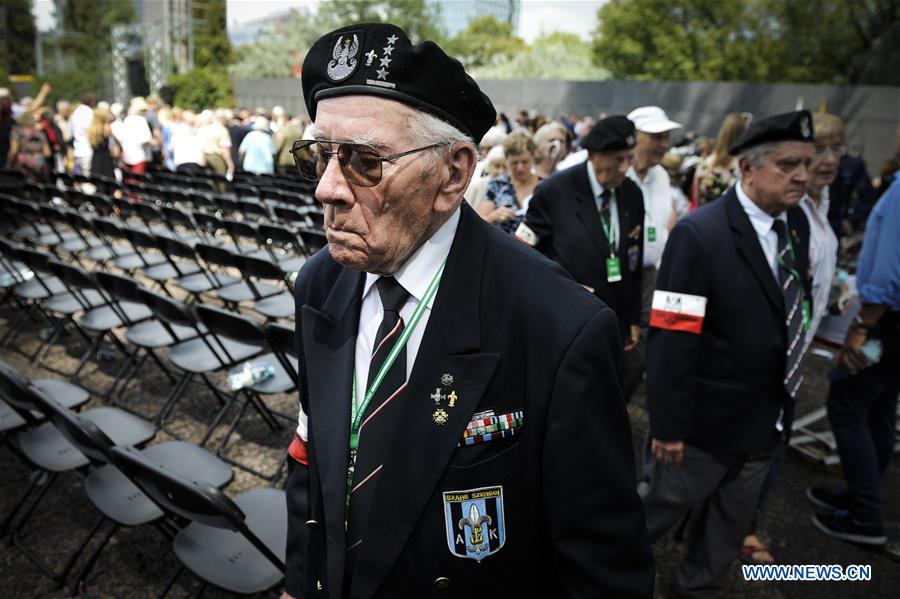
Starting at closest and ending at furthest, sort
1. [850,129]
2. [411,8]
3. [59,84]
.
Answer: [850,129] → [59,84] → [411,8]

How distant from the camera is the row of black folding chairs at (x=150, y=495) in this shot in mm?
2166

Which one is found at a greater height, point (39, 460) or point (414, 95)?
point (414, 95)

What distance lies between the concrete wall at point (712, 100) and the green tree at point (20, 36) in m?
58.8

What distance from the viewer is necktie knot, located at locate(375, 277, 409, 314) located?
4.12 feet

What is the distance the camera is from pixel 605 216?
332 centimetres

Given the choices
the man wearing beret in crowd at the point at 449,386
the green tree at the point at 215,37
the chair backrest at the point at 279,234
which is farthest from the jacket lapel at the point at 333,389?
the green tree at the point at 215,37

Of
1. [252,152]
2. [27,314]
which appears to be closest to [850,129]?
[252,152]

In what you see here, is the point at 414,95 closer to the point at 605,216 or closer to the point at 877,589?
the point at 605,216

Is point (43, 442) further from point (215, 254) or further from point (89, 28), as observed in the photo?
point (89, 28)

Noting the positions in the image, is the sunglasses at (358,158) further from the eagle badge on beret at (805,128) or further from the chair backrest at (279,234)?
the chair backrest at (279,234)

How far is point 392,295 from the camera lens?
126 centimetres

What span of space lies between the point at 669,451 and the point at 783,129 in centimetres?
130

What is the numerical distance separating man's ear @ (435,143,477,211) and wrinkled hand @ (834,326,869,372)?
2.67 m

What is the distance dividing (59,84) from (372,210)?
139ft
